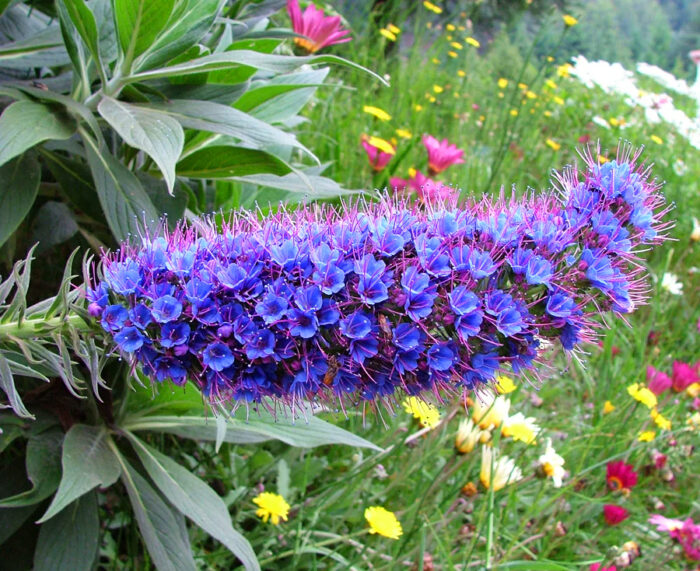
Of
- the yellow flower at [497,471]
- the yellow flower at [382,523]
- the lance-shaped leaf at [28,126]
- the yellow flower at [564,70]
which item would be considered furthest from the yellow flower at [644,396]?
the yellow flower at [564,70]

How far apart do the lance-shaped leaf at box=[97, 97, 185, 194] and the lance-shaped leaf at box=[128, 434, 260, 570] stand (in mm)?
709

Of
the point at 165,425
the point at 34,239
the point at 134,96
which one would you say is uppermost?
the point at 134,96

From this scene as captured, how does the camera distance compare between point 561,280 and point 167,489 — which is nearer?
point 561,280

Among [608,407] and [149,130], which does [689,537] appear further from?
[149,130]

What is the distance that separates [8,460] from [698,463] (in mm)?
2793

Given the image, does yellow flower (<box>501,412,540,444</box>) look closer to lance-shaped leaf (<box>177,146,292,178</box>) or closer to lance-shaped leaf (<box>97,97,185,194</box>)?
lance-shaped leaf (<box>177,146,292,178</box>)

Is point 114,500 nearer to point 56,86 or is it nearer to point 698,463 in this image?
point 56,86

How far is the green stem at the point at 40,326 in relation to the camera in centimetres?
104

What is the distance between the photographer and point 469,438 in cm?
214

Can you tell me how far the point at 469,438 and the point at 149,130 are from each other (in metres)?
1.31

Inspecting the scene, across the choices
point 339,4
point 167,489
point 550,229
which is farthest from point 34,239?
point 339,4

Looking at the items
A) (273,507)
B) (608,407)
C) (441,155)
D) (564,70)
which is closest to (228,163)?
(273,507)

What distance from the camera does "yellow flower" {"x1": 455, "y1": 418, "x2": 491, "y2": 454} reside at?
214 centimetres

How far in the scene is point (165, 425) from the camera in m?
1.81
